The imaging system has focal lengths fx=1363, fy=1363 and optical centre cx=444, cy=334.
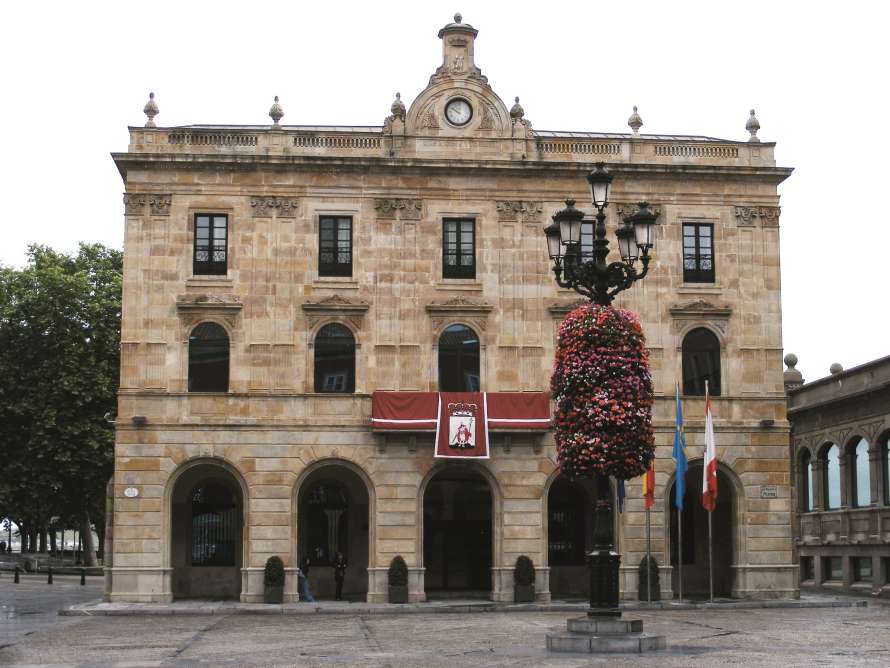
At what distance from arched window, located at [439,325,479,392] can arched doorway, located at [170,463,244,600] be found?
768cm

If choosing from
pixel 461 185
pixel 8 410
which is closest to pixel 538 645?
pixel 461 185

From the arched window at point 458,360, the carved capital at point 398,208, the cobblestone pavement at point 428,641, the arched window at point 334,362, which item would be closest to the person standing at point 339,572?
the cobblestone pavement at point 428,641

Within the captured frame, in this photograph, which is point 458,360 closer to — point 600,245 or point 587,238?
point 587,238

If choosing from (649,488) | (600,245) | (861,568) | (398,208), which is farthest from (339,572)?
(861,568)

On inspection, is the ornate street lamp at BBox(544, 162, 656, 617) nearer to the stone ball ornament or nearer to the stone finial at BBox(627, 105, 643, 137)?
the stone ball ornament

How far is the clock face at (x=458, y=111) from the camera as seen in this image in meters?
44.0

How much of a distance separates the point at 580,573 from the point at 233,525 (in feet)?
38.0

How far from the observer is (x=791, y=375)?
61594 mm

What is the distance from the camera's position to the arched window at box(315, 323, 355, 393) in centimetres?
4244

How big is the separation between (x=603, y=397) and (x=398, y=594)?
17.3 metres

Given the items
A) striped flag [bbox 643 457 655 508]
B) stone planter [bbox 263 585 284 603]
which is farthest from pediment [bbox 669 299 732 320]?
stone planter [bbox 263 585 284 603]

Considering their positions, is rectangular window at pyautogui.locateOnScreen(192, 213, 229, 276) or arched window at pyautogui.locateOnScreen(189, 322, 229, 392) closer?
arched window at pyautogui.locateOnScreen(189, 322, 229, 392)

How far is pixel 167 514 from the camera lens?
4147 centimetres

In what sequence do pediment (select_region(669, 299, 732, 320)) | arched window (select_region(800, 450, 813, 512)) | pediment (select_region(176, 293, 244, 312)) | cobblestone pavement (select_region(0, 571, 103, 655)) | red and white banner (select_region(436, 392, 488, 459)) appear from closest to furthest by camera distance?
cobblestone pavement (select_region(0, 571, 103, 655))
red and white banner (select_region(436, 392, 488, 459))
pediment (select_region(176, 293, 244, 312))
pediment (select_region(669, 299, 732, 320))
arched window (select_region(800, 450, 813, 512))
